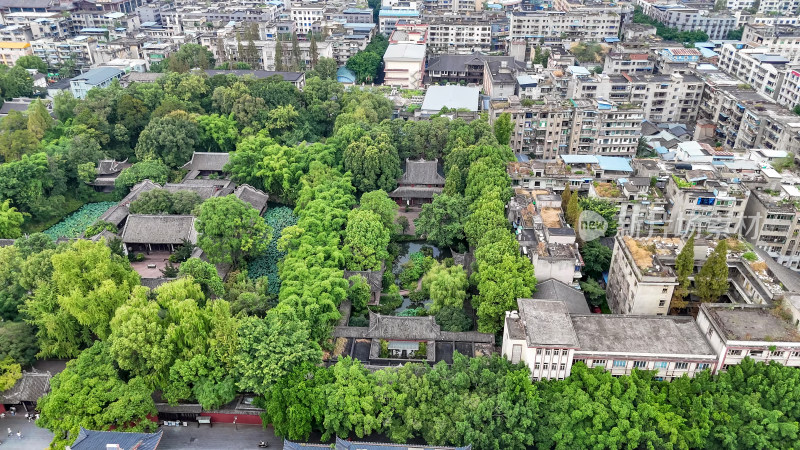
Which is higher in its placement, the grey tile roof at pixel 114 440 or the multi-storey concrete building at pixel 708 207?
the multi-storey concrete building at pixel 708 207

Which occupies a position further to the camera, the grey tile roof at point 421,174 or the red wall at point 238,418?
the grey tile roof at point 421,174

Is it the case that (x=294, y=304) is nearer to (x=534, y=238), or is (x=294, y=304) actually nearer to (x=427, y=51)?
(x=534, y=238)

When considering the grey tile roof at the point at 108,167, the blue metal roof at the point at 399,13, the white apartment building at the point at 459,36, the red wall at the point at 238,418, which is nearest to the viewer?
Result: the red wall at the point at 238,418

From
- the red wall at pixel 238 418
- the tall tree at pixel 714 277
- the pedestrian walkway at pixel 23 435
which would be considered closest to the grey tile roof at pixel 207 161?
the pedestrian walkway at pixel 23 435

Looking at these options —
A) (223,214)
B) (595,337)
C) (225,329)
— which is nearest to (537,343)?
(595,337)

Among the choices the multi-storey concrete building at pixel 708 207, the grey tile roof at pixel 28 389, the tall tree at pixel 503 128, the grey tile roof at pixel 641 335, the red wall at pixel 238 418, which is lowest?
the red wall at pixel 238 418

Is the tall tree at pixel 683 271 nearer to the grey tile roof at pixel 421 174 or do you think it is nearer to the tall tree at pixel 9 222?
the grey tile roof at pixel 421 174

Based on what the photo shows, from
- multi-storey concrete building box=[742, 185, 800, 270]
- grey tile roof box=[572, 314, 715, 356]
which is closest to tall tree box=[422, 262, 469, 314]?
grey tile roof box=[572, 314, 715, 356]

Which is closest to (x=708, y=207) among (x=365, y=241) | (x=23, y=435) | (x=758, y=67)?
(x=365, y=241)

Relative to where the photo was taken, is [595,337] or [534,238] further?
[534,238]
